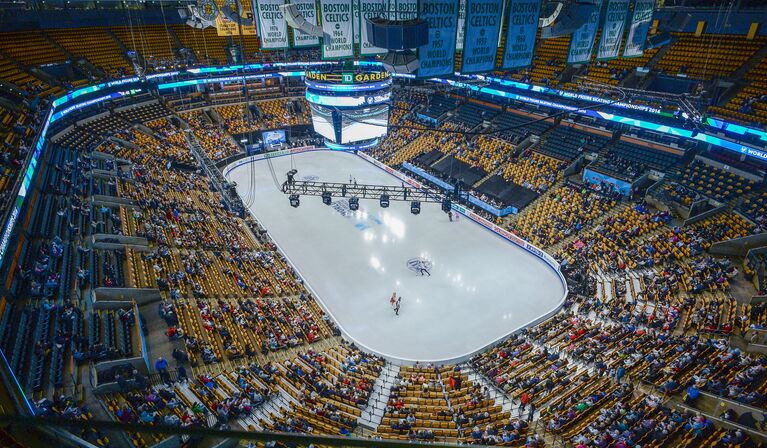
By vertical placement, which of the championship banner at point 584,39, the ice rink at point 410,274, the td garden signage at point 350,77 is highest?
the championship banner at point 584,39

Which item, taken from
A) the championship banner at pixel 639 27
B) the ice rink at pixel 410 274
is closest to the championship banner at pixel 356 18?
the championship banner at pixel 639 27

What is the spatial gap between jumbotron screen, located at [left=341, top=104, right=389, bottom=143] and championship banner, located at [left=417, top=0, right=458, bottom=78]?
23.9 feet

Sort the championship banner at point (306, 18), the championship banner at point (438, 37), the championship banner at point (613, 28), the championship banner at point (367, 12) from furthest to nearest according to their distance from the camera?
the championship banner at point (306, 18), the championship banner at point (367, 12), the championship banner at point (613, 28), the championship banner at point (438, 37)

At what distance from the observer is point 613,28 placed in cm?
1334

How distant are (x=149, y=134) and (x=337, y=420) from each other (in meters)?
27.9

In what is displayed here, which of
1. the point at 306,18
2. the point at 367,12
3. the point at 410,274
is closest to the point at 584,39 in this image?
the point at 367,12

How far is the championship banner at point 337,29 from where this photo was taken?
514 inches

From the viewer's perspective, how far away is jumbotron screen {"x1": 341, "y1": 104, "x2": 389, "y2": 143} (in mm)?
18750

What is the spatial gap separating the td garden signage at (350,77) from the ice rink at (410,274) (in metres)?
8.32

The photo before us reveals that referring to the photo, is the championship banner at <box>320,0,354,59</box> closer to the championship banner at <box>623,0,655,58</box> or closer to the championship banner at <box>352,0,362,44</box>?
the championship banner at <box>352,0,362,44</box>

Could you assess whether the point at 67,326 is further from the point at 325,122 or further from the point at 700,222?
the point at 700,222

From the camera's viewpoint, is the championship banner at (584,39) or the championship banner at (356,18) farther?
the championship banner at (356,18)

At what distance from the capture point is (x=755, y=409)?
34.4 ft

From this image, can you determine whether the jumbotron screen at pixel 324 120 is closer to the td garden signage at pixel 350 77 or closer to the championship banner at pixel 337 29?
the td garden signage at pixel 350 77
